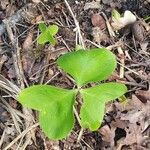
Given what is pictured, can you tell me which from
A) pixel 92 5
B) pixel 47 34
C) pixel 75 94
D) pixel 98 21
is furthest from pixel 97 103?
pixel 92 5

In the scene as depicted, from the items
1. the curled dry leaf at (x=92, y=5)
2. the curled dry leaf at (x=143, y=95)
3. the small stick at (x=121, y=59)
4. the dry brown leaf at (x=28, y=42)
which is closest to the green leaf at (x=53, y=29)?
the dry brown leaf at (x=28, y=42)

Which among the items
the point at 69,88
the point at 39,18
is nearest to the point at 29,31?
the point at 39,18

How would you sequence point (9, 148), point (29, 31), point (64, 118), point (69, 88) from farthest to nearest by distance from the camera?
point (29, 31)
point (69, 88)
point (9, 148)
point (64, 118)

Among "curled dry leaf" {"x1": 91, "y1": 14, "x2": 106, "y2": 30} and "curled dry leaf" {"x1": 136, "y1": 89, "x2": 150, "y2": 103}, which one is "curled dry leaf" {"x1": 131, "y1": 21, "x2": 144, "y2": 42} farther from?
"curled dry leaf" {"x1": 136, "y1": 89, "x2": 150, "y2": 103}

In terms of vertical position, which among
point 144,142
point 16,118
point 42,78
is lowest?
point 144,142

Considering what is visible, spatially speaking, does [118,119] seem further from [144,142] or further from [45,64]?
[45,64]

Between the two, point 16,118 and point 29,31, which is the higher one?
point 29,31

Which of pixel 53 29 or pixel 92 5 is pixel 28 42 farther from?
pixel 92 5
